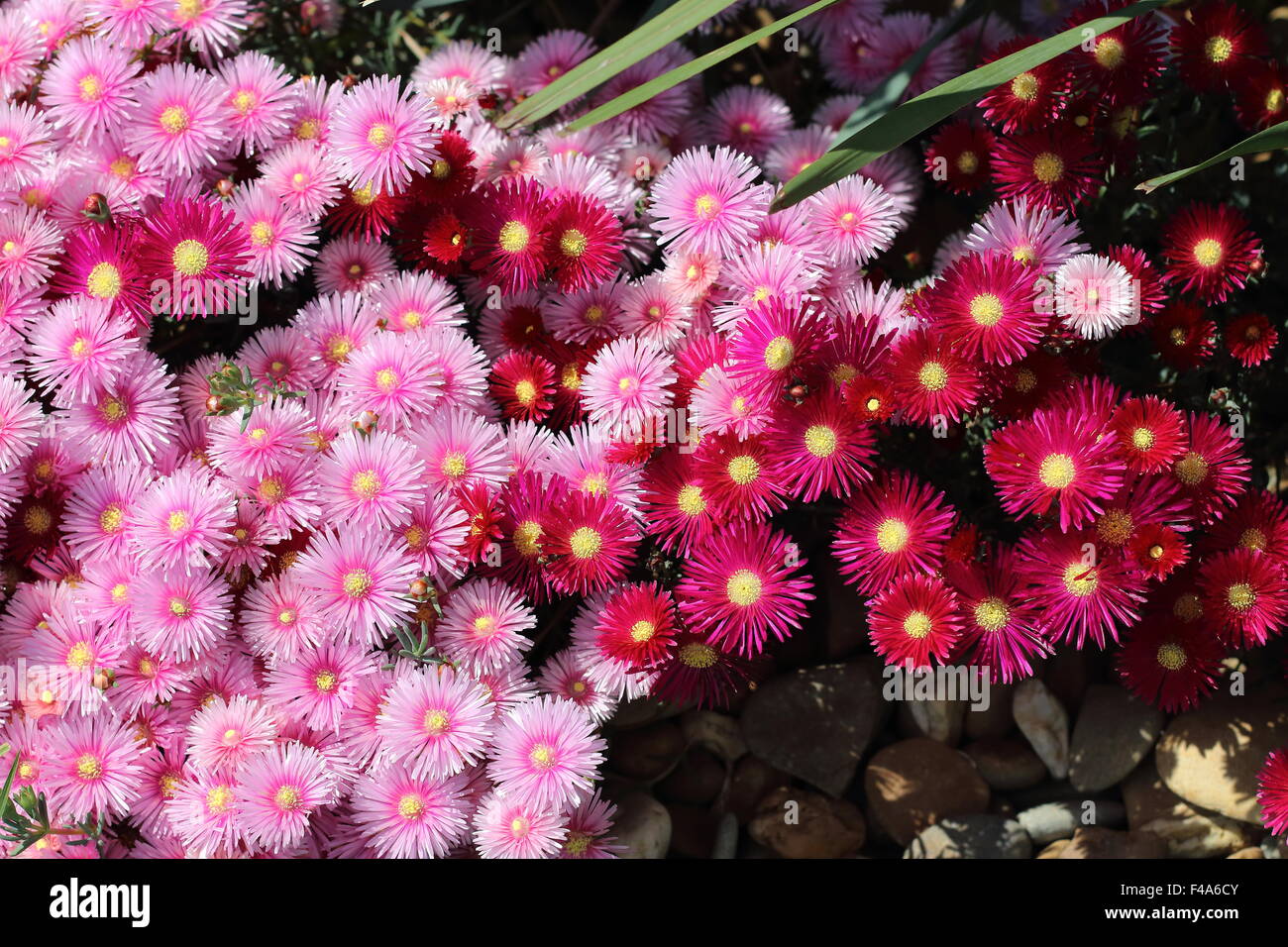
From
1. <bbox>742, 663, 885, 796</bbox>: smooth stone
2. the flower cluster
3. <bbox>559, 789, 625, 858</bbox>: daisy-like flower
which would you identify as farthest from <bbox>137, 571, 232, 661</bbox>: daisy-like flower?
<bbox>742, 663, 885, 796</bbox>: smooth stone

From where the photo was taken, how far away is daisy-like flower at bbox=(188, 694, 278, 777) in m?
1.48

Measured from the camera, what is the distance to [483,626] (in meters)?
1.53

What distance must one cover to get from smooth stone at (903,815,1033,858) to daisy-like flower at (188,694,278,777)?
98cm

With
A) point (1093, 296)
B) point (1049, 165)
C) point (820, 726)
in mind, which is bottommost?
point (820, 726)

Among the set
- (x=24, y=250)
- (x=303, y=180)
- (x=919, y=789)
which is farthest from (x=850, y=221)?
(x=24, y=250)

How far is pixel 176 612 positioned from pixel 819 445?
82 cm

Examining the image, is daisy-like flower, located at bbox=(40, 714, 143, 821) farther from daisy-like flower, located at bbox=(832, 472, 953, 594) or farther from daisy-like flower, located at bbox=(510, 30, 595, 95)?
daisy-like flower, located at bbox=(510, 30, 595, 95)

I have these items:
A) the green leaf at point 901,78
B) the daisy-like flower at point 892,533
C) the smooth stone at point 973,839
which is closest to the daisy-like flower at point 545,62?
the green leaf at point 901,78

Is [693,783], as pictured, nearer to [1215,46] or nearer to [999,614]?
[999,614]

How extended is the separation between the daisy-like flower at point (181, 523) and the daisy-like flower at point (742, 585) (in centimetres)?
58

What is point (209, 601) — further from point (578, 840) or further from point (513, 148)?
point (513, 148)

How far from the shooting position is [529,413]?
1.67m

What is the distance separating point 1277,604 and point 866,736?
635mm
